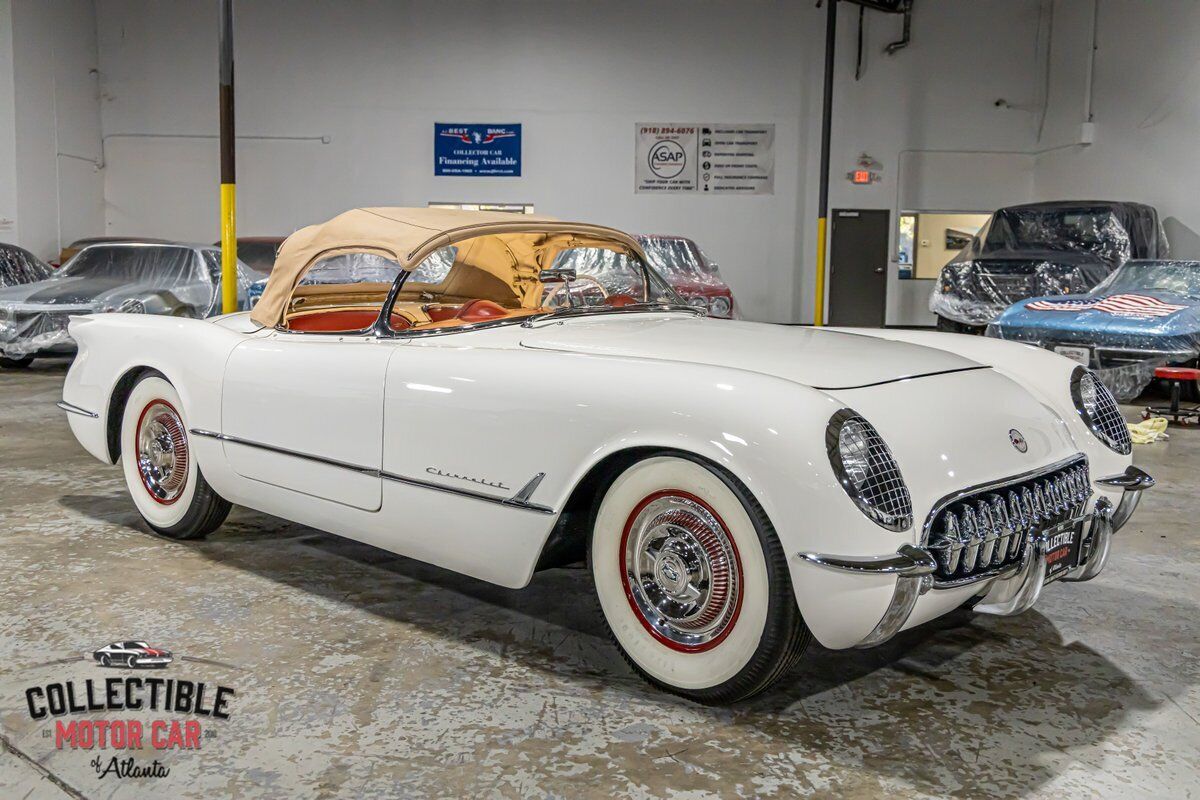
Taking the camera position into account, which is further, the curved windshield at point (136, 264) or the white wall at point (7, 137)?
the white wall at point (7, 137)

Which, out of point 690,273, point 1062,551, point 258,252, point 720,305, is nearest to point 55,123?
point 258,252

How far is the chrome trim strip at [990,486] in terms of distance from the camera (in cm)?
213

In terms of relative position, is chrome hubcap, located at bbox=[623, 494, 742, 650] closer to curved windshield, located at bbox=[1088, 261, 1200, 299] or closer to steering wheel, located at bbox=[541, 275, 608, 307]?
steering wheel, located at bbox=[541, 275, 608, 307]

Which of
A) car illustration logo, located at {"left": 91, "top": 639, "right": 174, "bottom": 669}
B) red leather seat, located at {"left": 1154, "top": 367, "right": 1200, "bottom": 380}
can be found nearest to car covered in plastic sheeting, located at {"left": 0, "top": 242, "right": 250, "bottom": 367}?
car illustration logo, located at {"left": 91, "top": 639, "right": 174, "bottom": 669}

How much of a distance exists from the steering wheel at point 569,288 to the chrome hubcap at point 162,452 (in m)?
1.42

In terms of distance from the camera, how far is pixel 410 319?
3.47 meters

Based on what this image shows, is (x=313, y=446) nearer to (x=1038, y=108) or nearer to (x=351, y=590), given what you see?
(x=351, y=590)

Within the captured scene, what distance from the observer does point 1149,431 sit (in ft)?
20.6

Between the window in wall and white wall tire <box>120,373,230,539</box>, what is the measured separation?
1347 cm

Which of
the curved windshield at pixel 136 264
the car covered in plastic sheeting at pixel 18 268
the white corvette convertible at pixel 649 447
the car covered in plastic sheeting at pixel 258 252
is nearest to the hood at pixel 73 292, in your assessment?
the curved windshield at pixel 136 264

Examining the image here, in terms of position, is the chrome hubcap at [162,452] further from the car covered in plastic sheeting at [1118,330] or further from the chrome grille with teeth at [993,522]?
the car covered in plastic sheeting at [1118,330]

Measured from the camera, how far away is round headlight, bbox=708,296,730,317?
9969 mm

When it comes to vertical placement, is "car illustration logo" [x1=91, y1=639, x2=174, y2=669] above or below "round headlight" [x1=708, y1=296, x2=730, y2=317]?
below

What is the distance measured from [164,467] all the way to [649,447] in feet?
7.26
